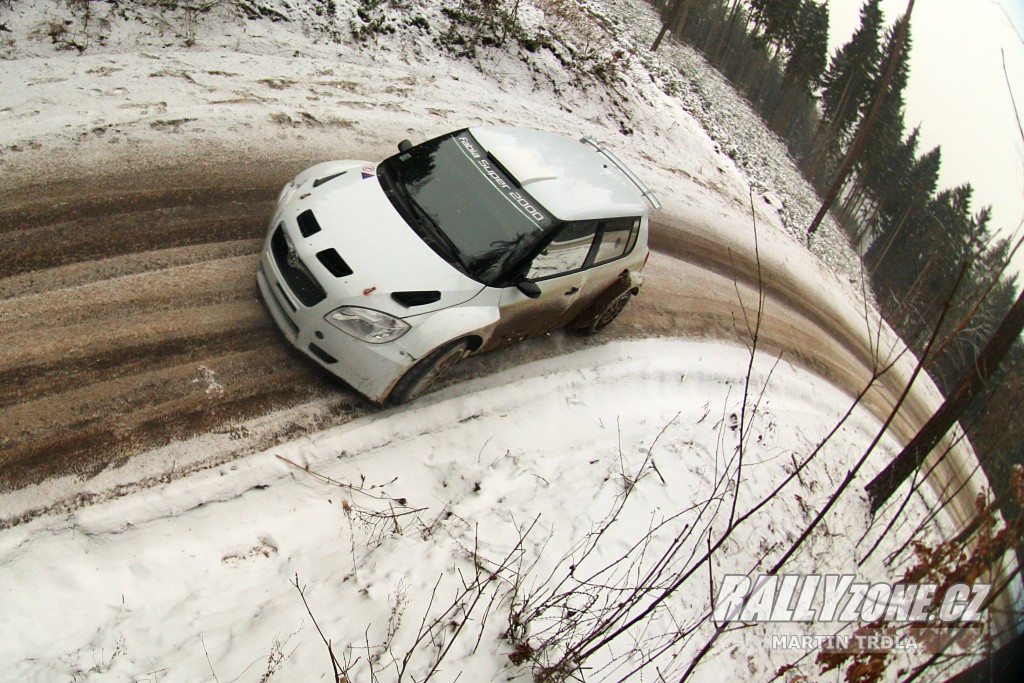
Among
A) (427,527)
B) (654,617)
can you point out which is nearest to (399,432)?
(427,527)

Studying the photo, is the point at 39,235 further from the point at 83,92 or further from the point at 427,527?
the point at 427,527

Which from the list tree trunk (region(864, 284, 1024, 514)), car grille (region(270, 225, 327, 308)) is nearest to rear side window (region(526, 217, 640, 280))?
car grille (region(270, 225, 327, 308))

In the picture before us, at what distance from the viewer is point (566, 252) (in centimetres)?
593

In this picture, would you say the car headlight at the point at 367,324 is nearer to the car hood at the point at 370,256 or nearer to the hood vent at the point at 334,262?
the car hood at the point at 370,256

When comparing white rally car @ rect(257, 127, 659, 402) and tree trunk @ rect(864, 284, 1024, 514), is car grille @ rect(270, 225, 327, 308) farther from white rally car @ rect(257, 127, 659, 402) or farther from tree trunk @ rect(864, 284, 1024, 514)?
tree trunk @ rect(864, 284, 1024, 514)

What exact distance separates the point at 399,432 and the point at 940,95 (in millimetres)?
71128

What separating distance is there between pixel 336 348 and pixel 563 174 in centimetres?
278

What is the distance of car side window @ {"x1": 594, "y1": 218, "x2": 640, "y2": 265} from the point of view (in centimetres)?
630

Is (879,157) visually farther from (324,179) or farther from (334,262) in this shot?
(334,262)

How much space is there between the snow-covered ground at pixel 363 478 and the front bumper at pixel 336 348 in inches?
19.0

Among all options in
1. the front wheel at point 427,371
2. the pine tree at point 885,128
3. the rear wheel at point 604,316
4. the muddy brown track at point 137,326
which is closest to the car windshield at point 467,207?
the front wheel at point 427,371

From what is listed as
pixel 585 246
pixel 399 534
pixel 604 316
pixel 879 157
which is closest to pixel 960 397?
pixel 604 316

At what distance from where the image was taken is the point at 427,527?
4898 millimetres

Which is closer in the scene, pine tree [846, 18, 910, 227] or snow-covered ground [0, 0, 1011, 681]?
snow-covered ground [0, 0, 1011, 681]
